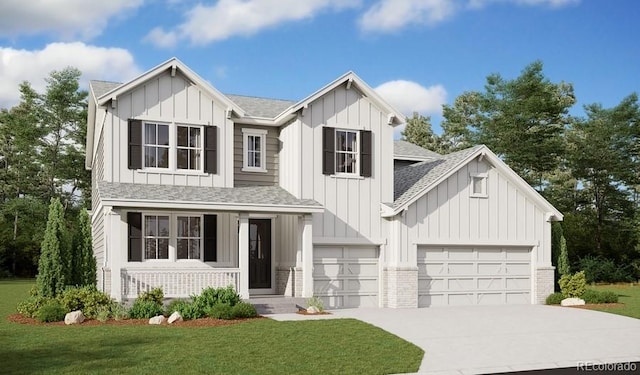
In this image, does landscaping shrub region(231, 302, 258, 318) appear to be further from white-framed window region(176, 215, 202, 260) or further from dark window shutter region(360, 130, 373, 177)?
dark window shutter region(360, 130, 373, 177)

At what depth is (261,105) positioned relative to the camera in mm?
24344

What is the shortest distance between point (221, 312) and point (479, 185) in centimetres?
1046

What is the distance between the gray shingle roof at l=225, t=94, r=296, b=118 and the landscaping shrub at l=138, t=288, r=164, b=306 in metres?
A: 6.96

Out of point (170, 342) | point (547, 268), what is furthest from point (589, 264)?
point (170, 342)

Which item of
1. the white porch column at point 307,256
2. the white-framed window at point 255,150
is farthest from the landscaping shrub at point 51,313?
the white-framed window at point 255,150

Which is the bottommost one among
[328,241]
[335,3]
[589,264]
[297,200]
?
[589,264]

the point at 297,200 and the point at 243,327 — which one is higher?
the point at 297,200

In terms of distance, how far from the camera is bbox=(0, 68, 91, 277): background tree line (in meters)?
45.6

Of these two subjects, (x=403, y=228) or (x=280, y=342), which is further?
(x=403, y=228)

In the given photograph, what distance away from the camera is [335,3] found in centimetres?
2062

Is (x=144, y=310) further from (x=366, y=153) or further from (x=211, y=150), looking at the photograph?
(x=366, y=153)

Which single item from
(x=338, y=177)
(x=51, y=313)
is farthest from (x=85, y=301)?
(x=338, y=177)

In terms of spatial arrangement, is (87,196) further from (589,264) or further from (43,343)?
(43,343)

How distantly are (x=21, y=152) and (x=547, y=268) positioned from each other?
41.1m
